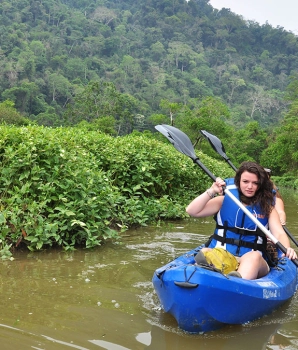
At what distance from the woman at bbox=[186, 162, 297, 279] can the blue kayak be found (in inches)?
21.7

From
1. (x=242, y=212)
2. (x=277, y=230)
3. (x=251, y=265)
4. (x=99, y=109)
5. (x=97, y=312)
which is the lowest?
(x=97, y=312)

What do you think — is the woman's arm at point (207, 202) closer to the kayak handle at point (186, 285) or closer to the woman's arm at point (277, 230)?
the woman's arm at point (277, 230)

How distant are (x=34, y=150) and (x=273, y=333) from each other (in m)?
3.12

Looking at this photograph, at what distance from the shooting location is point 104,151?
285 inches

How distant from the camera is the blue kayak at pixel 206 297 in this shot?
121 inches

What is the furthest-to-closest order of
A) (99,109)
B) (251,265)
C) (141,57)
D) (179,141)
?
(141,57) < (99,109) < (179,141) < (251,265)

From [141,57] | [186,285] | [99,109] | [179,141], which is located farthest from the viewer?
[141,57]

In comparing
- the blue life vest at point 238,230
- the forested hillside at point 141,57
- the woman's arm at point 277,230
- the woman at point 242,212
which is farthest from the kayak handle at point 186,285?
the forested hillside at point 141,57

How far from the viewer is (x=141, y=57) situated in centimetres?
9106

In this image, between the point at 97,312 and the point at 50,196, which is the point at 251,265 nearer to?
the point at 97,312

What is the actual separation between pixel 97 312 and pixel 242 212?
1430mm

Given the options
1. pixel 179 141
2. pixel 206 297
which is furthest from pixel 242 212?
pixel 179 141

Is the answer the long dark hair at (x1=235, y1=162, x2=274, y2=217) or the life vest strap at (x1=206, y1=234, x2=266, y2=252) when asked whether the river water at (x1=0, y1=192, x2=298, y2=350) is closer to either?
the life vest strap at (x1=206, y1=234, x2=266, y2=252)

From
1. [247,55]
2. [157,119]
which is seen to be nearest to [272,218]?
[157,119]
